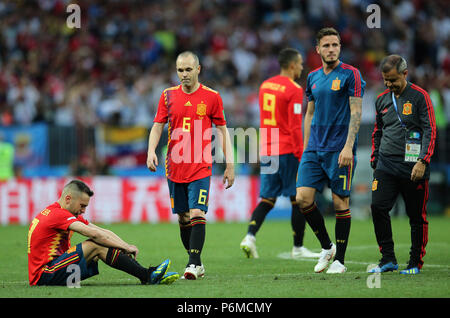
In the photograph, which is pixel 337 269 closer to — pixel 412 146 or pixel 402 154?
pixel 402 154

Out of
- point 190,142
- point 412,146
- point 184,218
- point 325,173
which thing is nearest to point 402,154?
point 412,146

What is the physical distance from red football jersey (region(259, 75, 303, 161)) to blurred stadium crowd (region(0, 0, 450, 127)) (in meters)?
7.22

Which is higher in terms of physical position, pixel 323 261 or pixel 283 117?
pixel 283 117

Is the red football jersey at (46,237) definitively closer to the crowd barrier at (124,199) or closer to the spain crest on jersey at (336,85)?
the spain crest on jersey at (336,85)

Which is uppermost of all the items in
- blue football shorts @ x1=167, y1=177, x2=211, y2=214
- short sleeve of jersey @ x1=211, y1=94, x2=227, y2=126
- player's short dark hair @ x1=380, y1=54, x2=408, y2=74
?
player's short dark hair @ x1=380, y1=54, x2=408, y2=74

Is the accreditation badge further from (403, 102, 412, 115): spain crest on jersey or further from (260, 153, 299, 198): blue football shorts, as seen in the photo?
(260, 153, 299, 198): blue football shorts

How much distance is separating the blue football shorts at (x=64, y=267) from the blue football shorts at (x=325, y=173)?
258 cm

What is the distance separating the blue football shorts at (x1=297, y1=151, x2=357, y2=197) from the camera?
8016mm

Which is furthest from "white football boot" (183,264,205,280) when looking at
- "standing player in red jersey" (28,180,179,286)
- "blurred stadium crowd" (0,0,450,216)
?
"blurred stadium crowd" (0,0,450,216)

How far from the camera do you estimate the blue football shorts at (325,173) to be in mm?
8016

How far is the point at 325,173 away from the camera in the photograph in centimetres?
818

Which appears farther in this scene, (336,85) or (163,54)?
(163,54)

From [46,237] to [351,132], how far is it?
10.8 ft

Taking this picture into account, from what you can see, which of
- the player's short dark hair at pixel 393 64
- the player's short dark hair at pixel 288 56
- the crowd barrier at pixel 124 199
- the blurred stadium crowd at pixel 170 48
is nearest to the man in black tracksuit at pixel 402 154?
the player's short dark hair at pixel 393 64
